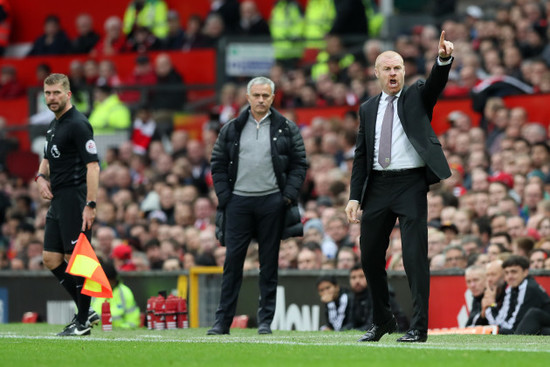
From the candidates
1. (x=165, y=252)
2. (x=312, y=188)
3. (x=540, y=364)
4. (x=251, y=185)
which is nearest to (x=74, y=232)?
(x=251, y=185)

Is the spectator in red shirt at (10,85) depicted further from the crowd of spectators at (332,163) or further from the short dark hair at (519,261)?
the short dark hair at (519,261)

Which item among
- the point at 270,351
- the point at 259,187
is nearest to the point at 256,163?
the point at 259,187

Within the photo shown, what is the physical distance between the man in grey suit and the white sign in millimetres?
13311

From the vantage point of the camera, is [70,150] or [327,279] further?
[327,279]

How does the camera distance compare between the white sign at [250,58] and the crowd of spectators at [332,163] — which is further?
the white sign at [250,58]

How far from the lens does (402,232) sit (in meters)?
Result: 10.2

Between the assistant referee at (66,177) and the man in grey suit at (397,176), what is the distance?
2.71 metres

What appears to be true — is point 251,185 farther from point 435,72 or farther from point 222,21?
point 222,21

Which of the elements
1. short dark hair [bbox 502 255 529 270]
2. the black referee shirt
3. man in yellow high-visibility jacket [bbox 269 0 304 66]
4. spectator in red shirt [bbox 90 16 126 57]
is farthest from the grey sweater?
spectator in red shirt [bbox 90 16 126 57]

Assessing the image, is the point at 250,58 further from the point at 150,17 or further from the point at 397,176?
the point at 397,176

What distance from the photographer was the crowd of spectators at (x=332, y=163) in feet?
50.4

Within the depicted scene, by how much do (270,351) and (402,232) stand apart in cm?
140

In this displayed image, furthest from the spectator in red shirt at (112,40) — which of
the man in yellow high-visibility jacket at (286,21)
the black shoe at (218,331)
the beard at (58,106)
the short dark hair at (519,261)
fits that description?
the short dark hair at (519,261)

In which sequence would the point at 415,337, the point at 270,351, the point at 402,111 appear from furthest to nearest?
the point at 402,111
the point at 415,337
the point at 270,351
